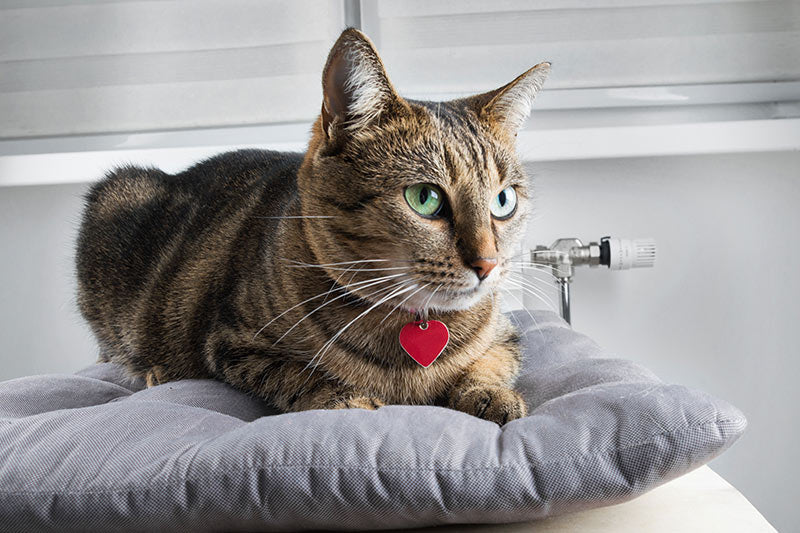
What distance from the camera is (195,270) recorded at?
1218 millimetres

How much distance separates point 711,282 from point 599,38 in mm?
757

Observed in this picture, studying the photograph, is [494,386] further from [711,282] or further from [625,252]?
[711,282]

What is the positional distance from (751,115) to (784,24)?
0.25 m

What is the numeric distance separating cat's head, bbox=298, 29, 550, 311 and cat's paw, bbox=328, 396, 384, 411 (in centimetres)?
13

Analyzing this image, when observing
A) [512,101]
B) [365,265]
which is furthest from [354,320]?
[512,101]

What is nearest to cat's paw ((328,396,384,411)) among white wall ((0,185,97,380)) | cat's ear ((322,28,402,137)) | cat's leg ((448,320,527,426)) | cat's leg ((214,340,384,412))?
cat's leg ((214,340,384,412))

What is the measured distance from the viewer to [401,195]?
855 millimetres

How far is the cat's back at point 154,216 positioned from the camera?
1.28 m

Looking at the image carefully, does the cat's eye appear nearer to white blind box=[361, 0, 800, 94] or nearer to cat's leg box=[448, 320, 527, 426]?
cat's leg box=[448, 320, 527, 426]

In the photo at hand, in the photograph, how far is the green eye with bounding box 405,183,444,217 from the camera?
859 millimetres

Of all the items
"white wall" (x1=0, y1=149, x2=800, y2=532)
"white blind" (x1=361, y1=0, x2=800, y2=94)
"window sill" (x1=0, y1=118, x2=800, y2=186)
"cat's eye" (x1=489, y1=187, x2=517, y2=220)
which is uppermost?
"white blind" (x1=361, y1=0, x2=800, y2=94)

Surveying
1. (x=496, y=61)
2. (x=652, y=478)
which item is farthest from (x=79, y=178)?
(x=652, y=478)

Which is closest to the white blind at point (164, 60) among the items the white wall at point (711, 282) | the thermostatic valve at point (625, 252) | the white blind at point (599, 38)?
the white blind at point (599, 38)

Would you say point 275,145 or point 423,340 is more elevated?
point 275,145
